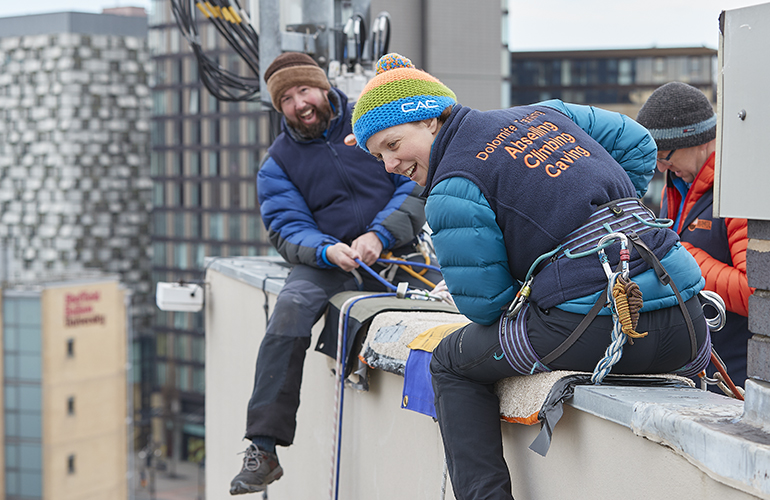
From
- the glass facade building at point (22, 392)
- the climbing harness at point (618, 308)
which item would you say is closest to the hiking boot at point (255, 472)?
the climbing harness at point (618, 308)

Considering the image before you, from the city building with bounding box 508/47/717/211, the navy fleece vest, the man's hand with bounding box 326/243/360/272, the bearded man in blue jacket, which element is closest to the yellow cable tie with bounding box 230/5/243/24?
the bearded man in blue jacket

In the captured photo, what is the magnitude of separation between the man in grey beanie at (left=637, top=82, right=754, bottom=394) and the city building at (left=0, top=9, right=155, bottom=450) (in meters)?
43.4

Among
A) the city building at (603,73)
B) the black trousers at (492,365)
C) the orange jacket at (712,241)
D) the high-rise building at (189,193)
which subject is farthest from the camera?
the high-rise building at (189,193)

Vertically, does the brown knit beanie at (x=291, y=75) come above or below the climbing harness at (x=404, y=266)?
above

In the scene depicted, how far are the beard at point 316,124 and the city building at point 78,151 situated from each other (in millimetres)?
42008

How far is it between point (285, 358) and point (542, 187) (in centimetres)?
189

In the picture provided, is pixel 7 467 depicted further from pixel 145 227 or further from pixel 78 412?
pixel 145 227

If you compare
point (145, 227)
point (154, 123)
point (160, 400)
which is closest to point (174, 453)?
point (160, 400)

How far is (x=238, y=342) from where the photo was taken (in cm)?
568

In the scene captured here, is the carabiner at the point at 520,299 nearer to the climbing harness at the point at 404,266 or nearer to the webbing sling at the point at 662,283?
the webbing sling at the point at 662,283

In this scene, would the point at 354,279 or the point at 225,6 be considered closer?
the point at 354,279

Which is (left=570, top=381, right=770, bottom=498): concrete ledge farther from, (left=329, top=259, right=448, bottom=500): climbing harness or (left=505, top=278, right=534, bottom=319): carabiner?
(left=329, top=259, right=448, bottom=500): climbing harness

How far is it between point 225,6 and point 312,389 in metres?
3.75

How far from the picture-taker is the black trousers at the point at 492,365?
2.01m
